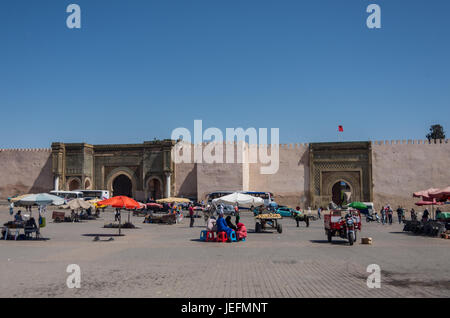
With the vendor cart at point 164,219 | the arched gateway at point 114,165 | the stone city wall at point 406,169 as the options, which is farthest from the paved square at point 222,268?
the arched gateway at point 114,165

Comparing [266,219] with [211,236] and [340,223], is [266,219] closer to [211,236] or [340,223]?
[211,236]

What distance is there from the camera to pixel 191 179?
34656 millimetres

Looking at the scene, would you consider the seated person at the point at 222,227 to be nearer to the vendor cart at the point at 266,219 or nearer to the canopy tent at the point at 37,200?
the vendor cart at the point at 266,219

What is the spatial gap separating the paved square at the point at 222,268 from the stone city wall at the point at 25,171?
84.0ft

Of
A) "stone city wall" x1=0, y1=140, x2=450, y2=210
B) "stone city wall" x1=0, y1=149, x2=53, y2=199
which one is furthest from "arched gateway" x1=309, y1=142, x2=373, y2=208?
"stone city wall" x1=0, y1=149, x2=53, y2=199

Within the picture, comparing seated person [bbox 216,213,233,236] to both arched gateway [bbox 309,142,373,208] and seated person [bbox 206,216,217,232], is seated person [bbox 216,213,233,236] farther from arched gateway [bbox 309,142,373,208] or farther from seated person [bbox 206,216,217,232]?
arched gateway [bbox 309,142,373,208]

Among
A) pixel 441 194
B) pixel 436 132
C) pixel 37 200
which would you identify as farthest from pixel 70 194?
pixel 436 132

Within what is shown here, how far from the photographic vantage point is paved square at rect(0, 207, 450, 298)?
20.3 ft

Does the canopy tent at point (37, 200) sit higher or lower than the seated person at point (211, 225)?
higher

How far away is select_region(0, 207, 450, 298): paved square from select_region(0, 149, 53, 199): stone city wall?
25.6 metres

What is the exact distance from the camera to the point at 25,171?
3706 cm

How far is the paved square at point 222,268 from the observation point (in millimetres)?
6195

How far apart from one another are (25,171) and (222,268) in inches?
1325
